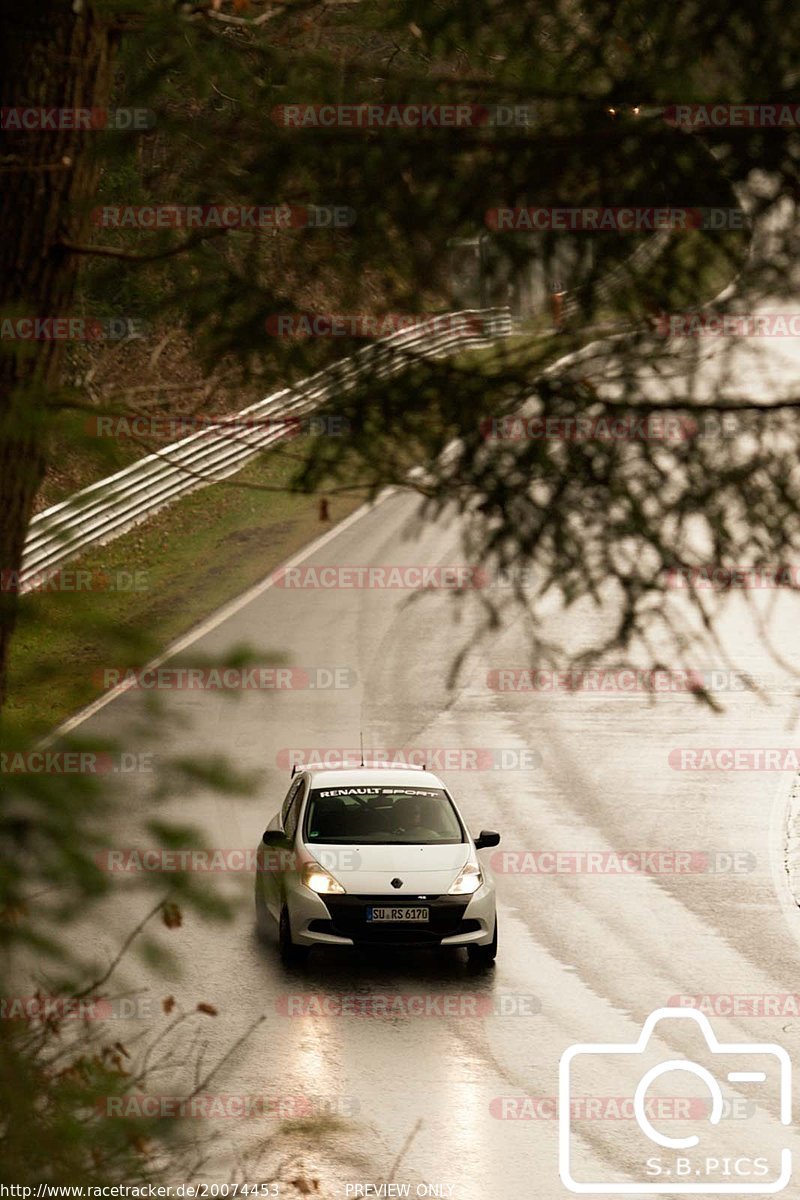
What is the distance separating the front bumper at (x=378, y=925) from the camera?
14.2 metres

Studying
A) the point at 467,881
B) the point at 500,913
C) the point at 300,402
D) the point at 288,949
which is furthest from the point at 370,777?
the point at 300,402

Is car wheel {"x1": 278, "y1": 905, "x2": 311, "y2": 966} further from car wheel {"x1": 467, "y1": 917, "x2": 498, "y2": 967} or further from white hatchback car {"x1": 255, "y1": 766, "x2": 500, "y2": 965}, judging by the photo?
car wheel {"x1": 467, "y1": 917, "x2": 498, "y2": 967}

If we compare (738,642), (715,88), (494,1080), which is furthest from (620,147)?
(738,642)

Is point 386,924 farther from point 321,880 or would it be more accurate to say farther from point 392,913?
point 321,880

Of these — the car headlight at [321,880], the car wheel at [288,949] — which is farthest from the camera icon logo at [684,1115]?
the car wheel at [288,949]

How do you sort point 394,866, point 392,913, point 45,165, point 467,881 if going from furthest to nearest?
point 394,866 < point 467,881 < point 392,913 < point 45,165

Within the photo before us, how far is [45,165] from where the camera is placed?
18.9 ft

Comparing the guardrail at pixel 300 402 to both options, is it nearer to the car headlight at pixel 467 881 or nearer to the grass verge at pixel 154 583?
the grass verge at pixel 154 583

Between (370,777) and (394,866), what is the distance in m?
1.34

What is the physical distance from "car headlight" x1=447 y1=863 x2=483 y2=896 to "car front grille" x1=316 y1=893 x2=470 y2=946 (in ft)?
0.22

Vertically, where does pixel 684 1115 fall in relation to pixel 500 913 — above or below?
below

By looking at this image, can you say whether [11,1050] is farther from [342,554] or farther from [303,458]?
[342,554]

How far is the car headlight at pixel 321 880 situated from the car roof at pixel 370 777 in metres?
1.30

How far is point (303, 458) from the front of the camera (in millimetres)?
5598
